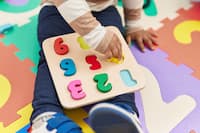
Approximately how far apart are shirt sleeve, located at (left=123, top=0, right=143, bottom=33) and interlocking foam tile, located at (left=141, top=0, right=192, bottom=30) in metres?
0.06

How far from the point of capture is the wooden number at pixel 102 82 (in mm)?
740

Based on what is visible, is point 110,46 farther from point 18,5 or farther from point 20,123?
point 18,5

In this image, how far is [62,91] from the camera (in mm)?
744

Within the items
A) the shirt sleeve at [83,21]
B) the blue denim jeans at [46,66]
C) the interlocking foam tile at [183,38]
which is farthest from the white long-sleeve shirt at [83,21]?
the interlocking foam tile at [183,38]

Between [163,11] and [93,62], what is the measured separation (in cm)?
36

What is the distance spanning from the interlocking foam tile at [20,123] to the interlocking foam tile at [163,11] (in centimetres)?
40

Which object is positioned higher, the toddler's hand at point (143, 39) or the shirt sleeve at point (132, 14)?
the shirt sleeve at point (132, 14)

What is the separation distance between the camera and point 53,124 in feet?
2.26

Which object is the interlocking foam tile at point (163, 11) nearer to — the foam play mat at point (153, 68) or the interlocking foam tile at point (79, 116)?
the foam play mat at point (153, 68)

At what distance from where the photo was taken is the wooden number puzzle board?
736mm

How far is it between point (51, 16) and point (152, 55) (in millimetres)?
265

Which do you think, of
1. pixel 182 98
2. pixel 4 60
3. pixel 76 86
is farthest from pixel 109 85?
pixel 4 60

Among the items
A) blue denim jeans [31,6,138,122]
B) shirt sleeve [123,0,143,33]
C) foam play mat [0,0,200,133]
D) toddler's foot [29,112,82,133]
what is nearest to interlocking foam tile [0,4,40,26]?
foam play mat [0,0,200,133]

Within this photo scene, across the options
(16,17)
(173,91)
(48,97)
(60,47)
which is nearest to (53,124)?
(48,97)
